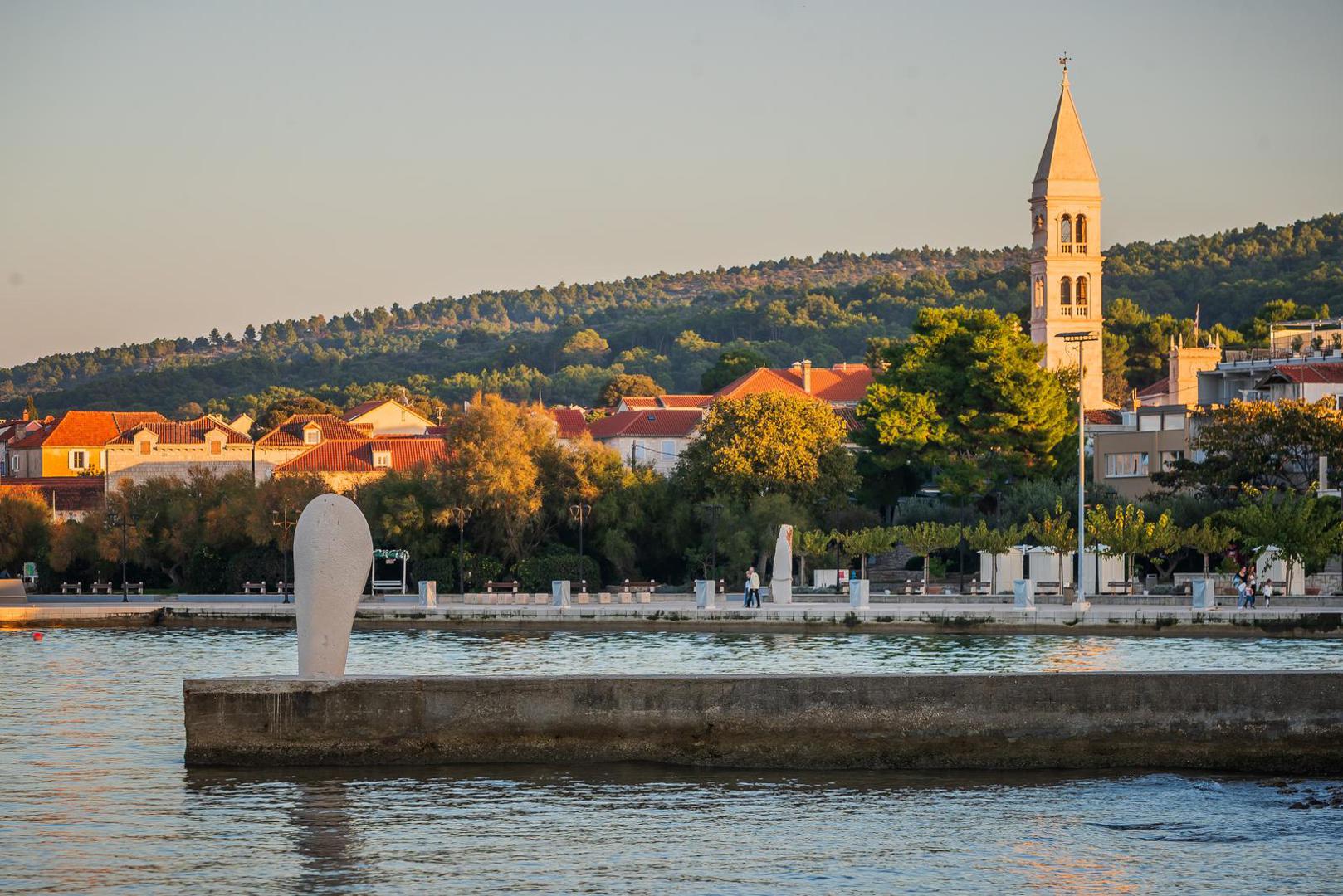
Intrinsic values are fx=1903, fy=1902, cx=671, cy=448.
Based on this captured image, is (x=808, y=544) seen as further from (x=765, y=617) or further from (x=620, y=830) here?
(x=620, y=830)

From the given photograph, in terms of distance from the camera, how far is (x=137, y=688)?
33656mm

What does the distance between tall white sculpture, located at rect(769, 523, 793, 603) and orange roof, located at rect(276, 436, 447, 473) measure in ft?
99.2

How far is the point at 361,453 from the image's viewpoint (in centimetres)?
8544

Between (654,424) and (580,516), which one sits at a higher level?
(654,424)

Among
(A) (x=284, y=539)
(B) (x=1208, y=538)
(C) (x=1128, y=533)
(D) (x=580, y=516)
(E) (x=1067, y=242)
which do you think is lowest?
(A) (x=284, y=539)

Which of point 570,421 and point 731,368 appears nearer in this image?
point 570,421

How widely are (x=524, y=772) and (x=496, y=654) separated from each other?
64.5 ft

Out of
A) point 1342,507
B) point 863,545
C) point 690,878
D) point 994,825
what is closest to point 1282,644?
point 1342,507

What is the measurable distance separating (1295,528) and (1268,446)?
28.7 ft

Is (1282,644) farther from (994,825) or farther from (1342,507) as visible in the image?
(994,825)

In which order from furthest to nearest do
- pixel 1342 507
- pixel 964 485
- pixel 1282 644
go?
pixel 964 485
pixel 1342 507
pixel 1282 644

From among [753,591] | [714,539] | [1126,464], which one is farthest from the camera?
[1126,464]

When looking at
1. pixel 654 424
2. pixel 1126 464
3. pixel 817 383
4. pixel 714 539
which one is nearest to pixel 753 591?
pixel 714 539

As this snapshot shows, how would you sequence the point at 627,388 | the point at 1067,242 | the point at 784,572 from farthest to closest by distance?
the point at 627,388, the point at 1067,242, the point at 784,572
